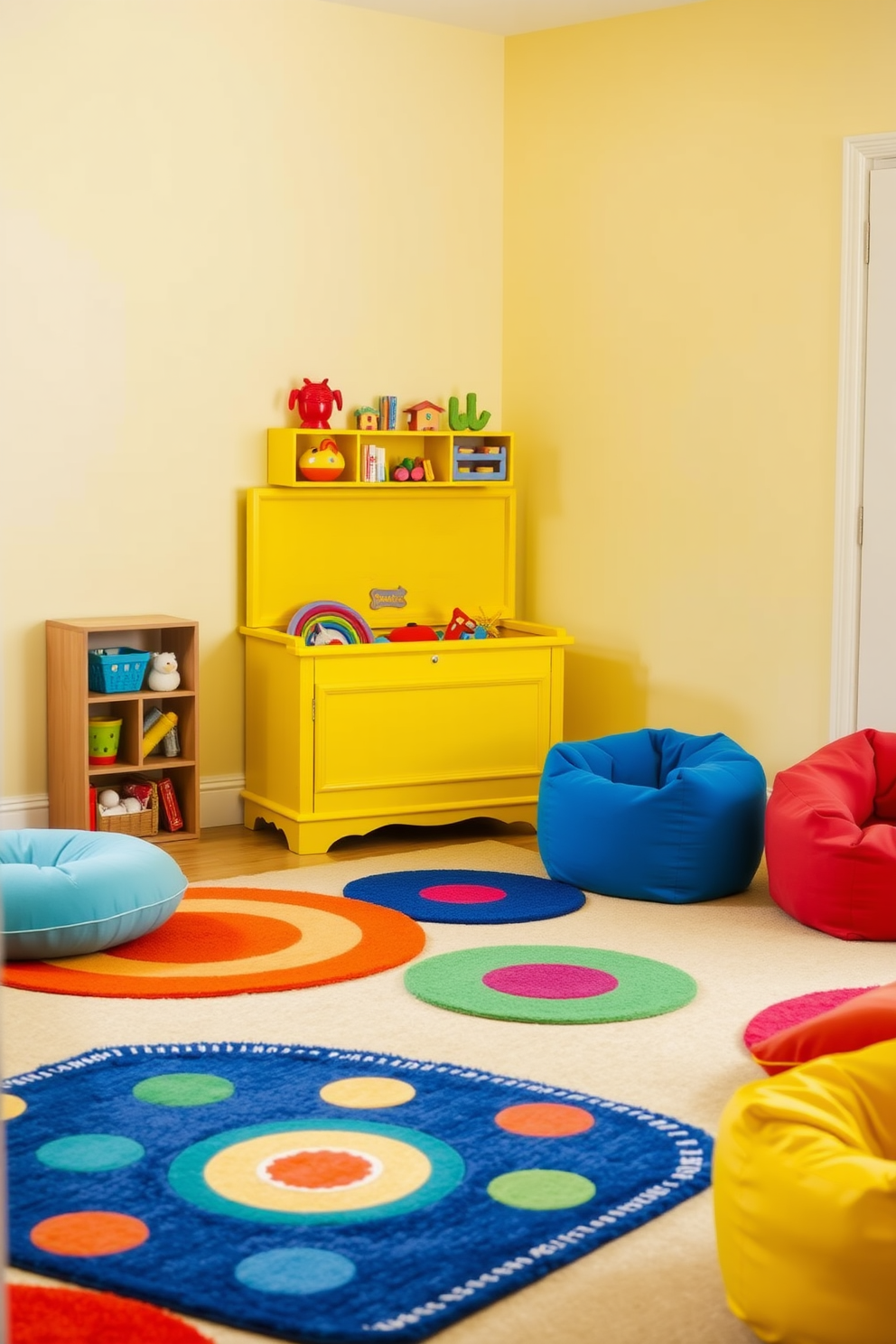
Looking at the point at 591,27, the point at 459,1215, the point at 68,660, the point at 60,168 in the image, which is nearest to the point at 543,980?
the point at 459,1215

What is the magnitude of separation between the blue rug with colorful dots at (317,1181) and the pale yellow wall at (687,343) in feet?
8.07

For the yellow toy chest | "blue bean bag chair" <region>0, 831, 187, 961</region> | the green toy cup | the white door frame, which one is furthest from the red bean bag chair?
the green toy cup

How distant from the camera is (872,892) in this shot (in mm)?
3762

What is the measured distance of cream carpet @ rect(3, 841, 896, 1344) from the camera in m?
2.04

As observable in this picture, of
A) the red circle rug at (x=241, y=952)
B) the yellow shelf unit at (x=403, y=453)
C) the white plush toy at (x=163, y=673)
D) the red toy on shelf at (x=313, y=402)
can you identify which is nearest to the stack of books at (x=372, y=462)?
the yellow shelf unit at (x=403, y=453)

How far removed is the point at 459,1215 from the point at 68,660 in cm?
274

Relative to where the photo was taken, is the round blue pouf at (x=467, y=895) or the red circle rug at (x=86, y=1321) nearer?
the red circle rug at (x=86, y=1321)

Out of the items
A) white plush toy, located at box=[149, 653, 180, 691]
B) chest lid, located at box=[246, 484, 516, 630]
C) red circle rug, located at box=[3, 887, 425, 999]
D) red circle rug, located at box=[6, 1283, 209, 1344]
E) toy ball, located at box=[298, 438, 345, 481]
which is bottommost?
red circle rug, located at box=[6, 1283, 209, 1344]

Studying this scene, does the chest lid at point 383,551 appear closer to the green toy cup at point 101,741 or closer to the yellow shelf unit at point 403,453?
the yellow shelf unit at point 403,453

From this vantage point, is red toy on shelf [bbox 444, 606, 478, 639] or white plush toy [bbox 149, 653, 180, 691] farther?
red toy on shelf [bbox 444, 606, 478, 639]

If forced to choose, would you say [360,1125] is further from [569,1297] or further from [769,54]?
[769,54]

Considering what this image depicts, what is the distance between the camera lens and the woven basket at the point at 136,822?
4715 mm

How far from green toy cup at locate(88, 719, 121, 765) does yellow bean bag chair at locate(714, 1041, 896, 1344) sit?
3053 mm

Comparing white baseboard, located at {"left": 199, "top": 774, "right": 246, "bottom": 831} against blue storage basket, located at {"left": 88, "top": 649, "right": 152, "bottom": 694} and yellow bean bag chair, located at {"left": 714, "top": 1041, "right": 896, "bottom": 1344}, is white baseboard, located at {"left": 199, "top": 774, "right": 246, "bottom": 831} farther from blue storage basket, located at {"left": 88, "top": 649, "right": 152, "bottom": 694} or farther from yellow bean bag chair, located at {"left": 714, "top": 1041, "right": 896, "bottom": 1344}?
yellow bean bag chair, located at {"left": 714, "top": 1041, "right": 896, "bottom": 1344}
